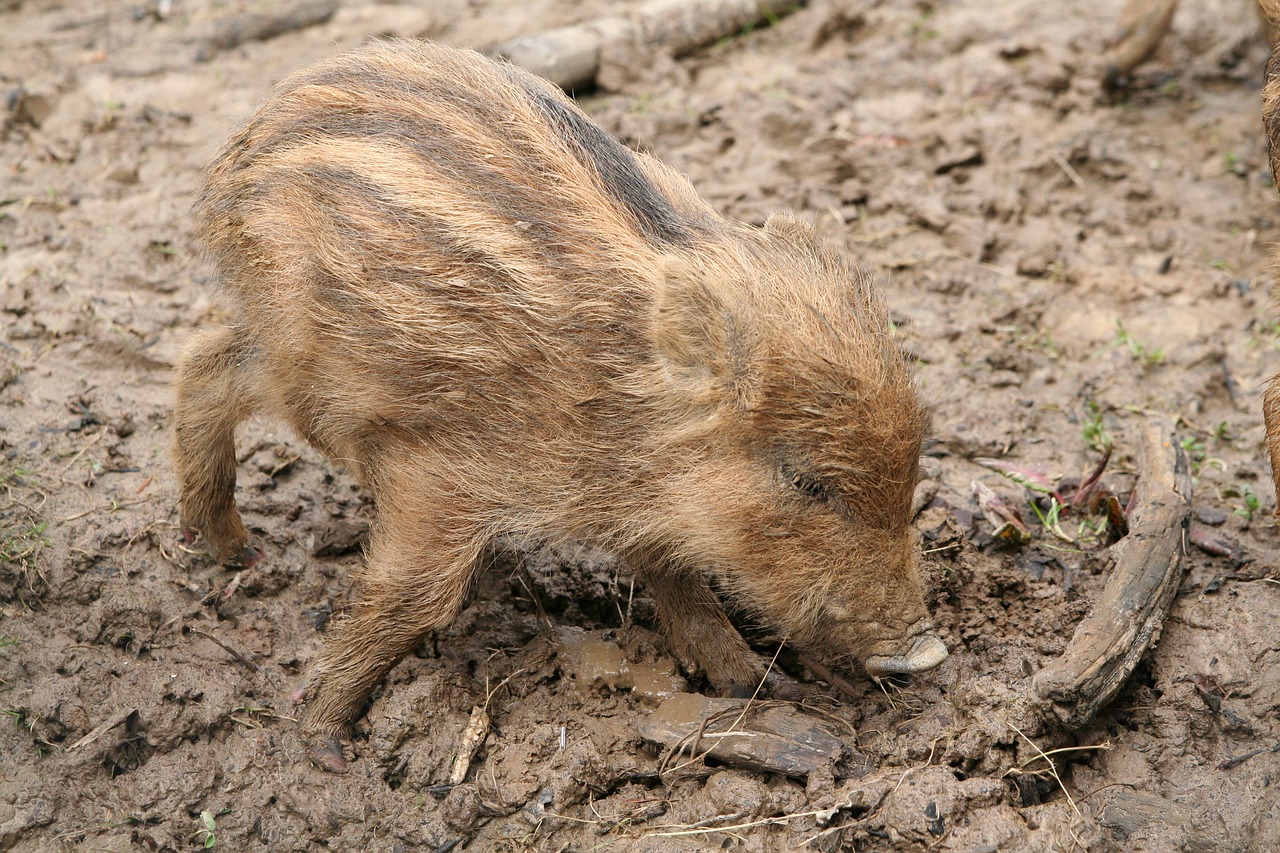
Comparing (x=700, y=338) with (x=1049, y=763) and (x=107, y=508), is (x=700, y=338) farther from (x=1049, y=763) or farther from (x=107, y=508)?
(x=107, y=508)

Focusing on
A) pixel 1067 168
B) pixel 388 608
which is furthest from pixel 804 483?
pixel 1067 168

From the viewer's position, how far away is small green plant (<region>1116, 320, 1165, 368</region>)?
4.91 meters

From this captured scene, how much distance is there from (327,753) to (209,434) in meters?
1.16

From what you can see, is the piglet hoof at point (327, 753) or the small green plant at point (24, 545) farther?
the small green plant at point (24, 545)

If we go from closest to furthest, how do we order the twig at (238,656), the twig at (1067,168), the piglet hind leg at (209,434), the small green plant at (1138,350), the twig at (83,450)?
the twig at (238,656)
the piglet hind leg at (209,434)
the twig at (83,450)
the small green plant at (1138,350)
the twig at (1067,168)

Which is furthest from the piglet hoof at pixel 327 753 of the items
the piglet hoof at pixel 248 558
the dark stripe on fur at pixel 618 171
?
the dark stripe on fur at pixel 618 171

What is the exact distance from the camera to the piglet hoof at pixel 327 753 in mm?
3502

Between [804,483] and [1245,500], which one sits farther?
[1245,500]

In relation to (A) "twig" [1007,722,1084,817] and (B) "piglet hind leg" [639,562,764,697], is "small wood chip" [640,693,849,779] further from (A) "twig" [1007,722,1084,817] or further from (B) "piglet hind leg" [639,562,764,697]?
(A) "twig" [1007,722,1084,817]

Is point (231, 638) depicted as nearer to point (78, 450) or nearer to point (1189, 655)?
point (78, 450)

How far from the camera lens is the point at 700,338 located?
10.6ft

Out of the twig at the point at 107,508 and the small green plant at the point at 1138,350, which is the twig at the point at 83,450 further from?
the small green plant at the point at 1138,350

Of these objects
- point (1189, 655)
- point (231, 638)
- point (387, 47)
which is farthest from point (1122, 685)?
point (387, 47)

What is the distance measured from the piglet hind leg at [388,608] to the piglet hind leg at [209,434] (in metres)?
0.69
